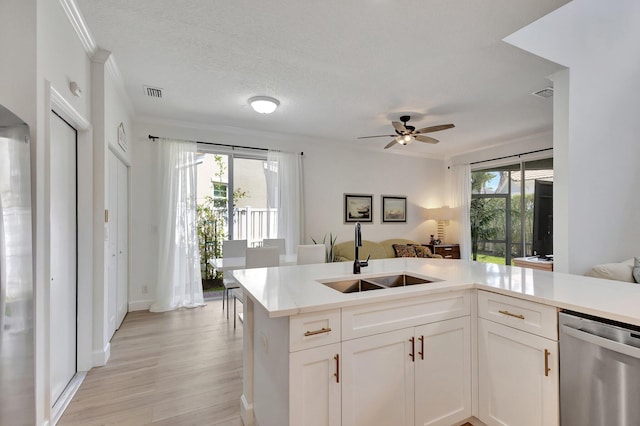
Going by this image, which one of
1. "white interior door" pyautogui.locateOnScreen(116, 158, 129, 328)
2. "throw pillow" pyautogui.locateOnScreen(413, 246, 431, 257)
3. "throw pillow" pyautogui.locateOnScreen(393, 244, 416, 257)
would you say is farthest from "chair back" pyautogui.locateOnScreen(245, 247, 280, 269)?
"throw pillow" pyautogui.locateOnScreen(413, 246, 431, 257)

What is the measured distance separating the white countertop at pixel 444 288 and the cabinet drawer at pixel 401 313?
5 centimetres

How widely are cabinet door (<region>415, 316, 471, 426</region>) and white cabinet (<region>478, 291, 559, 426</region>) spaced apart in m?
0.09

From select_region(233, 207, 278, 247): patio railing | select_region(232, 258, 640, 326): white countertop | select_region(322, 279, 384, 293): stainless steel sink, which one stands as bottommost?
select_region(322, 279, 384, 293): stainless steel sink

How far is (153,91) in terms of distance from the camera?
10.7 ft

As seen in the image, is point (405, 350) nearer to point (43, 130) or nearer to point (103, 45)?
point (43, 130)

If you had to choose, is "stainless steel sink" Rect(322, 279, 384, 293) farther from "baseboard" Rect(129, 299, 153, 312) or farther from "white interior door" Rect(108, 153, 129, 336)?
"baseboard" Rect(129, 299, 153, 312)

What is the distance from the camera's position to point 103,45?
2391mm

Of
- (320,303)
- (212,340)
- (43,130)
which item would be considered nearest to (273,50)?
(43,130)

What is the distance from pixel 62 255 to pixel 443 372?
8.97 ft

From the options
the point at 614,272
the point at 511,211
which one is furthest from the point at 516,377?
the point at 511,211

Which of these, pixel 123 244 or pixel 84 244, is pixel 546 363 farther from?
pixel 123 244

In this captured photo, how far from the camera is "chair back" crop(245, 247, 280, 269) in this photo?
3.22m

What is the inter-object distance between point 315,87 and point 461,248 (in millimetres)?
4733

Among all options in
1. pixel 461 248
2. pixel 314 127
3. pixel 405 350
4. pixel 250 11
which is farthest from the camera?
pixel 461 248
